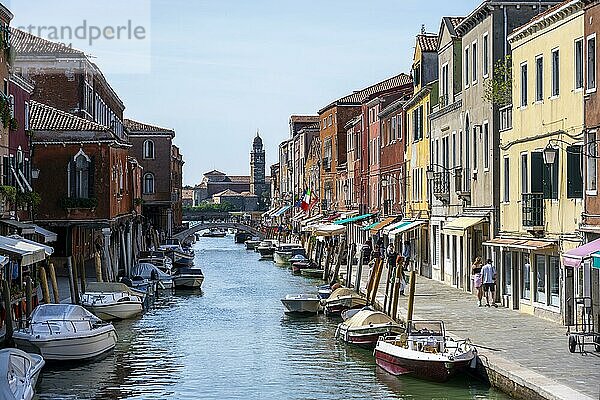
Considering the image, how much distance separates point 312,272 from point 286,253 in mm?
15565

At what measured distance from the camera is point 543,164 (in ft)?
81.6

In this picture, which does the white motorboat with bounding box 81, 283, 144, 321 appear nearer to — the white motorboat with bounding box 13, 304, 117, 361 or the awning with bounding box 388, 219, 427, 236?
the white motorboat with bounding box 13, 304, 117, 361

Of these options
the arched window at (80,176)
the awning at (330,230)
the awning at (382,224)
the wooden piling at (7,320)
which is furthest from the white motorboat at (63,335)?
the awning at (330,230)

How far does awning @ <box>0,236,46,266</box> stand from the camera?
79.4ft

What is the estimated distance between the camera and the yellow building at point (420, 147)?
4138 centimetres

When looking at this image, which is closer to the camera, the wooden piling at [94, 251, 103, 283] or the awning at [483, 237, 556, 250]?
the awning at [483, 237, 556, 250]

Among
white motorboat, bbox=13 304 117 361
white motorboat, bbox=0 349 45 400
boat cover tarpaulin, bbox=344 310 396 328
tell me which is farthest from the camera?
boat cover tarpaulin, bbox=344 310 396 328

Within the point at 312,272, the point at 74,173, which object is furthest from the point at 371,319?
the point at 312,272

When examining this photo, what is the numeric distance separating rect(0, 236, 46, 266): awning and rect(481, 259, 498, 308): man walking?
431 inches

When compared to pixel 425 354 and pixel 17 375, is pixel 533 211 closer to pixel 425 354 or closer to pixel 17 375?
pixel 425 354

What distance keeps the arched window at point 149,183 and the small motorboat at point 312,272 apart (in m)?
33.4

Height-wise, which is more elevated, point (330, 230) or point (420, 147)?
point (420, 147)


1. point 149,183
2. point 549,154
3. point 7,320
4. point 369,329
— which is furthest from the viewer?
point 149,183

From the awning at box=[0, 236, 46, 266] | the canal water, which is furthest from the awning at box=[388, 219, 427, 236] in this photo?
the awning at box=[0, 236, 46, 266]
